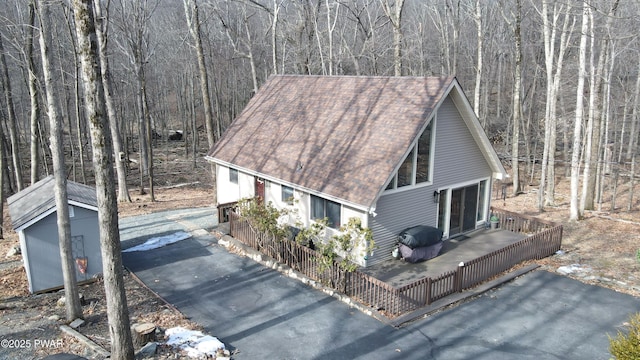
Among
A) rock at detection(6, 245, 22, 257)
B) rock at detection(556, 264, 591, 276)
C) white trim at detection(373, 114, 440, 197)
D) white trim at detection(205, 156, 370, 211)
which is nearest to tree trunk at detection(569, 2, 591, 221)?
rock at detection(556, 264, 591, 276)

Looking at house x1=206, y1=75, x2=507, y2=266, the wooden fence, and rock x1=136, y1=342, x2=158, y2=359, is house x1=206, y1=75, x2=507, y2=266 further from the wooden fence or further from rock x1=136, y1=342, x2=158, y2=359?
rock x1=136, y1=342, x2=158, y2=359

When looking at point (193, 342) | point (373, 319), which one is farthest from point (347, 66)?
point (193, 342)

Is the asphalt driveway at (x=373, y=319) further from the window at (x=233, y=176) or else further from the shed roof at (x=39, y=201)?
the window at (x=233, y=176)

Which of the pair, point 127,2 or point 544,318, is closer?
point 544,318

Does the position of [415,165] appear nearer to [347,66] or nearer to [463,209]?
[463,209]

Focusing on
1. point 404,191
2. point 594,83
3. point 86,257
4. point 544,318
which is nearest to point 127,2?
point 86,257

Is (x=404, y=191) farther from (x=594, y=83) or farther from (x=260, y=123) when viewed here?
(x=594, y=83)
